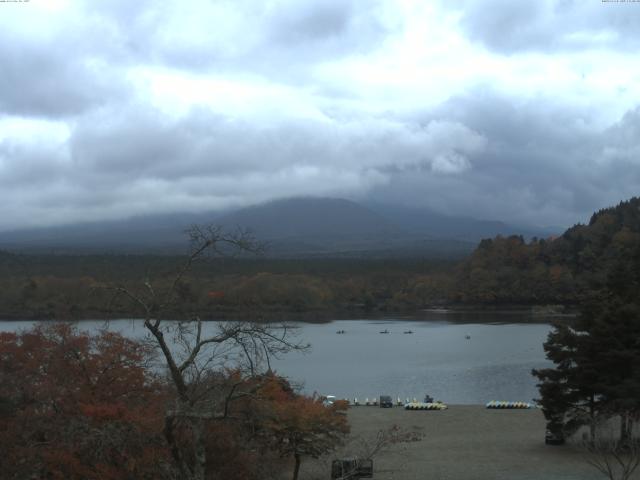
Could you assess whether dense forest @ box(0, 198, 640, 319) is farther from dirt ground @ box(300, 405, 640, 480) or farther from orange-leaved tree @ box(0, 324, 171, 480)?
orange-leaved tree @ box(0, 324, 171, 480)

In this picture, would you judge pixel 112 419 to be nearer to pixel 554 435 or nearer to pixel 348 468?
pixel 348 468

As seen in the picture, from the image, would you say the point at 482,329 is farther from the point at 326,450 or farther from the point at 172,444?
the point at 172,444

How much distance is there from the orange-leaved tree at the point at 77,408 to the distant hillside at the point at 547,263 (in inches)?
3281

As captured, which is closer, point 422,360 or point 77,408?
point 77,408

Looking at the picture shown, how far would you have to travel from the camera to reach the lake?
37281 millimetres

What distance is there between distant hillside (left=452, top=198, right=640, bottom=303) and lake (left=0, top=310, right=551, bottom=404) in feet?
60.5

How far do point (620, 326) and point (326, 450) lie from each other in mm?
8250

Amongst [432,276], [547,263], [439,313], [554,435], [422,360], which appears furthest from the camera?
[432,276]

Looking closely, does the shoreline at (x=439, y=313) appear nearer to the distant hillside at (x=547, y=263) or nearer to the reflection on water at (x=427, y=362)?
the distant hillside at (x=547, y=263)

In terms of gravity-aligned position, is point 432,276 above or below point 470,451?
above

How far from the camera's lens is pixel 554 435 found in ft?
68.5

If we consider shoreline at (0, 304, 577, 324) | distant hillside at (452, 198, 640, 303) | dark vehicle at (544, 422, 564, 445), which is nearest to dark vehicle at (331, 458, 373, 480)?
dark vehicle at (544, 422, 564, 445)

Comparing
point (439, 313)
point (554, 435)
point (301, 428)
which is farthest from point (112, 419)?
point (439, 313)

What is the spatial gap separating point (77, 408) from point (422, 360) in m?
38.6
